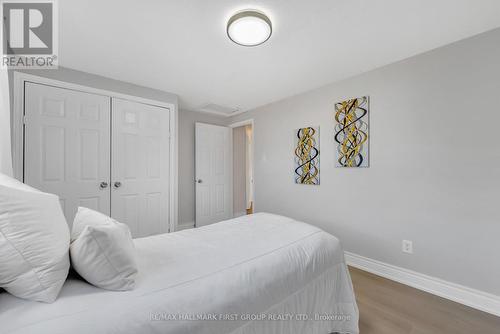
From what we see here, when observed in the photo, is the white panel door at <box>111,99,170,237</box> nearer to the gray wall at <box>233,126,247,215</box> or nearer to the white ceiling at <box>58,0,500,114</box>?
the white ceiling at <box>58,0,500,114</box>

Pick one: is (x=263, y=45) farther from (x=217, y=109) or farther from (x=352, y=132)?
(x=217, y=109)

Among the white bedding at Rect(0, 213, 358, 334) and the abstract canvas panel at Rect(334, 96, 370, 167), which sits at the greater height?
the abstract canvas panel at Rect(334, 96, 370, 167)

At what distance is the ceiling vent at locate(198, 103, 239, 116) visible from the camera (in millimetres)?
3694

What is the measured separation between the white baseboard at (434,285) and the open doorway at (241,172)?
2.74 m

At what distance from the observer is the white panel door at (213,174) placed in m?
3.96

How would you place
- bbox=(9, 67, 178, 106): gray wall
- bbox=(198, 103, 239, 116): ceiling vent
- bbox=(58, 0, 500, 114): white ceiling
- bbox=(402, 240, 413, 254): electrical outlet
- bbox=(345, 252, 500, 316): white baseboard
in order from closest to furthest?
bbox=(58, 0, 500, 114): white ceiling
bbox=(345, 252, 500, 316): white baseboard
bbox=(402, 240, 413, 254): electrical outlet
bbox=(9, 67, 178, 106): gray wall
bbox=(198, 103, 239, 116): ceiling vent

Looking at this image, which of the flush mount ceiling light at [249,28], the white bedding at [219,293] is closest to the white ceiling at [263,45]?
the flush mount ceiling light at [249,28]

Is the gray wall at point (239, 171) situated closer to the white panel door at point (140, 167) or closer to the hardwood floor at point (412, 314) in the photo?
the white panel door at point (140, 167)

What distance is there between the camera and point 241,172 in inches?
194

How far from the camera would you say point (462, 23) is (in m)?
1.67

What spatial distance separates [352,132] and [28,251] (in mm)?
2831

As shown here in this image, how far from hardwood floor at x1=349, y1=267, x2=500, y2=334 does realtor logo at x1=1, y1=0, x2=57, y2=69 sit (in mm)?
3226

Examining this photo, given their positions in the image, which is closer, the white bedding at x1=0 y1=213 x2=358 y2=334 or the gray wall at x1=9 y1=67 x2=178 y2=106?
the white bedding at x1=0 y1=213 x2=358 y2=334

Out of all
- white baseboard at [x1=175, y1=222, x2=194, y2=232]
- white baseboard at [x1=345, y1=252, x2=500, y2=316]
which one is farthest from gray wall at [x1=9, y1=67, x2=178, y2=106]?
white baseboard at [x1=345, y1=252, x2=500, y2=316]
